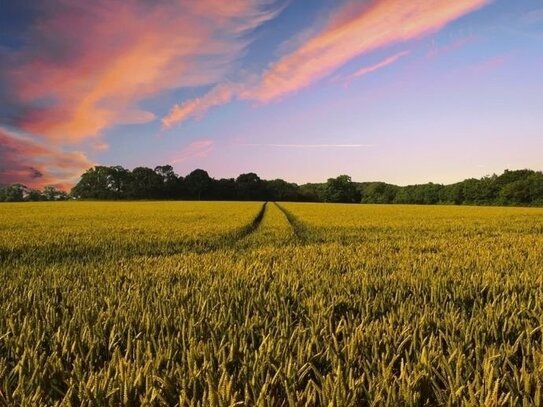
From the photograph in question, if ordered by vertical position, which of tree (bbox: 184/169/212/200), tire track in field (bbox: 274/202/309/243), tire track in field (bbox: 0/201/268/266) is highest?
tree (bbox: 184/169/212/200)

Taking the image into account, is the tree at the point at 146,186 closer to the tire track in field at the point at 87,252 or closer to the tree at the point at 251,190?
the tree at the point at 251,190

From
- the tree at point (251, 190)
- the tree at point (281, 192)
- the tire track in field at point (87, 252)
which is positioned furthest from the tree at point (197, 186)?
the tire track in field at point (87, 252)

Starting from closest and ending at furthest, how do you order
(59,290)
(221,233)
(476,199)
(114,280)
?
(59,290) → (114,280) → (221,233) → (476,199)

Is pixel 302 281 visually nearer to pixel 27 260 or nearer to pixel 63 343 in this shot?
pixel 63 343

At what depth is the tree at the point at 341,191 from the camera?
15100 cm

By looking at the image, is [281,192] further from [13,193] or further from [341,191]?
[13,193]

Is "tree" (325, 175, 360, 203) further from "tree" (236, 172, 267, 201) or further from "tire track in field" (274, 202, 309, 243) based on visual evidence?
"tire track in field" (274, 202, 309, 243)

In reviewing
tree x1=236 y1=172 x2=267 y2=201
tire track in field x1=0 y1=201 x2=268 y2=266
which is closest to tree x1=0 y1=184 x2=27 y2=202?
tree x1=236 y1=172 x2=267 y2=201

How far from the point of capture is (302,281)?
511 centimetres

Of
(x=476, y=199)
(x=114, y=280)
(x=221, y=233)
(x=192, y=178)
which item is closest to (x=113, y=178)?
(x=192, y=178)

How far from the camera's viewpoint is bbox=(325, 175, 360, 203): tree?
151000 millimetres

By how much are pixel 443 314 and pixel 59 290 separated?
433 centimetres

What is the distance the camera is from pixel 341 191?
152 meters

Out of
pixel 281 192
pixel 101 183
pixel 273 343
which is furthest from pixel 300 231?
pixel 101 183
